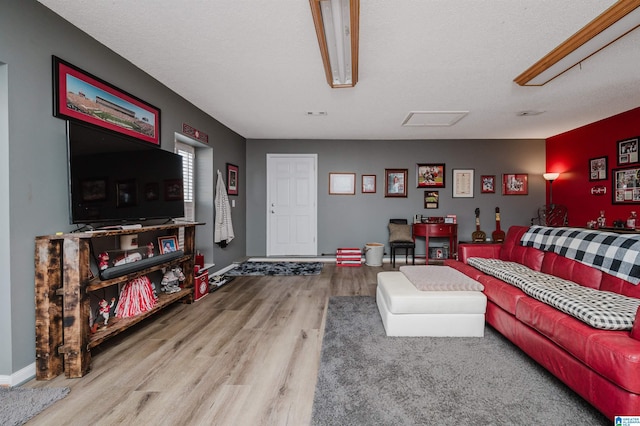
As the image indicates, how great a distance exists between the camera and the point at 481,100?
3600 millimetres

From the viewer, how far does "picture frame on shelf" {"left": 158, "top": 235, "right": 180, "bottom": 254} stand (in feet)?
9.89

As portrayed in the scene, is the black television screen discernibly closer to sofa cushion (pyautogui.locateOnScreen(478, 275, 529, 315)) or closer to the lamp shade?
sofa cushion (pyautogui.locateOnScreen(478, 275, 529, 315))

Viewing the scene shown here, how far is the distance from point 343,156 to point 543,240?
385 cm

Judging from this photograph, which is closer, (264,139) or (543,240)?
(543,240)

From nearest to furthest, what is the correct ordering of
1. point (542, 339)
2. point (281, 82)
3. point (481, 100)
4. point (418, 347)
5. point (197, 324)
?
point (542, 339), point (418, 347), point (197, 324), point (281, 82), point (481, 100)

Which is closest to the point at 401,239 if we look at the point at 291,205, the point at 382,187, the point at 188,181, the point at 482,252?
the point at 382,187

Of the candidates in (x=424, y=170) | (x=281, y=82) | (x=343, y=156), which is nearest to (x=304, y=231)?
(x=343, y=156)

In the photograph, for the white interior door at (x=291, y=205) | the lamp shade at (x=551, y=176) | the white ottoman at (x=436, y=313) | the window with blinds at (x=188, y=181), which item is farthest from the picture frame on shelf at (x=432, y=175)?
the window with blinds at (x=188, y=181)

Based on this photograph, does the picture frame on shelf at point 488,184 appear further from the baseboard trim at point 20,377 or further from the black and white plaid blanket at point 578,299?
the baseboard trim at point 20,377

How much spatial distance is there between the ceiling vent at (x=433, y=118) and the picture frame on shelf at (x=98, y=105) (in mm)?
3456

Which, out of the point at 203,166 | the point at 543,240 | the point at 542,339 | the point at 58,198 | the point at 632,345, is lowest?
the point at 542,339

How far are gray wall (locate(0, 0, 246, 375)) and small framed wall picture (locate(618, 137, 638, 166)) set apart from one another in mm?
6639

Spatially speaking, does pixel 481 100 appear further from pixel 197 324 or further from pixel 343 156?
pixel 197 324

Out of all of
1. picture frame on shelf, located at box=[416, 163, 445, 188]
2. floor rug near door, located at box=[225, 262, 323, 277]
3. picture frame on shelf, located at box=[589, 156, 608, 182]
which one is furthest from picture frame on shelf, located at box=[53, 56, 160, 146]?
picture frame on shelf, located at box=[589, 156, 608, 182]
